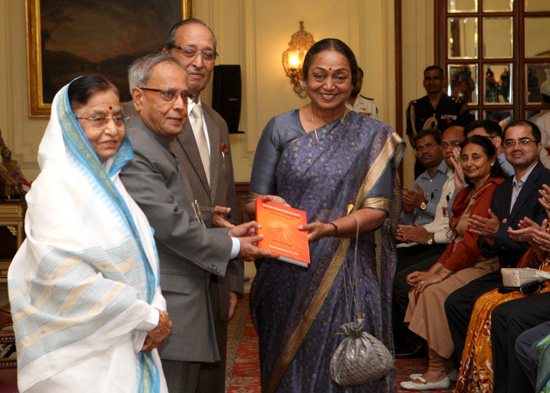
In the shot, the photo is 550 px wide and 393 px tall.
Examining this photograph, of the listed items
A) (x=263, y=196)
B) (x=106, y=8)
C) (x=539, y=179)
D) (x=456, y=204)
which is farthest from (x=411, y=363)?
(x=106, y=8)

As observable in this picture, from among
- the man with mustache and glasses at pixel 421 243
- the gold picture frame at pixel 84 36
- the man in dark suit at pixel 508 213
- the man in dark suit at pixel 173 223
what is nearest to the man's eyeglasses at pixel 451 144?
the man with mustache and glasses at pixel 421 243

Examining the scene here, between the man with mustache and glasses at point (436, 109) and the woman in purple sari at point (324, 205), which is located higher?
the man with mustache and glasses at point (436, 109)

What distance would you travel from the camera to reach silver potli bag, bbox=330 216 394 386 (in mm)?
2795

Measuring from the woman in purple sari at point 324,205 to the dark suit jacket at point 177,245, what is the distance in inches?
22.5

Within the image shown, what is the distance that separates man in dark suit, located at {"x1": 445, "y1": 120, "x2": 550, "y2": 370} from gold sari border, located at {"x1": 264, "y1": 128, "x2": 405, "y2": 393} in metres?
1.54

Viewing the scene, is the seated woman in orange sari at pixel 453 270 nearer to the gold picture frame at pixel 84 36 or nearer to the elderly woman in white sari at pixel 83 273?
the elderly woman in white sari at pixel 83 273

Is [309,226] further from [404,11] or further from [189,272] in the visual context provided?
[404,11]

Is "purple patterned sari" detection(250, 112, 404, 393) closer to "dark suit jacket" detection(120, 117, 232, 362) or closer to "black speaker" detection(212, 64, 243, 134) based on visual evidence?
"dark suit jacket" detection(120, 117, 232, 362)

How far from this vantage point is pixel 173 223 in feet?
7.72

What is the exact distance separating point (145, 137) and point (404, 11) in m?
6.62

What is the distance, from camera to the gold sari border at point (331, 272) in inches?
120

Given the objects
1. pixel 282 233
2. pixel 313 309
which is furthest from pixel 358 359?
pixel 282 233

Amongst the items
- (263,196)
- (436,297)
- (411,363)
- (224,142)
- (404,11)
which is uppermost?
(404,11)

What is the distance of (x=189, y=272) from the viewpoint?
249 centimetres
